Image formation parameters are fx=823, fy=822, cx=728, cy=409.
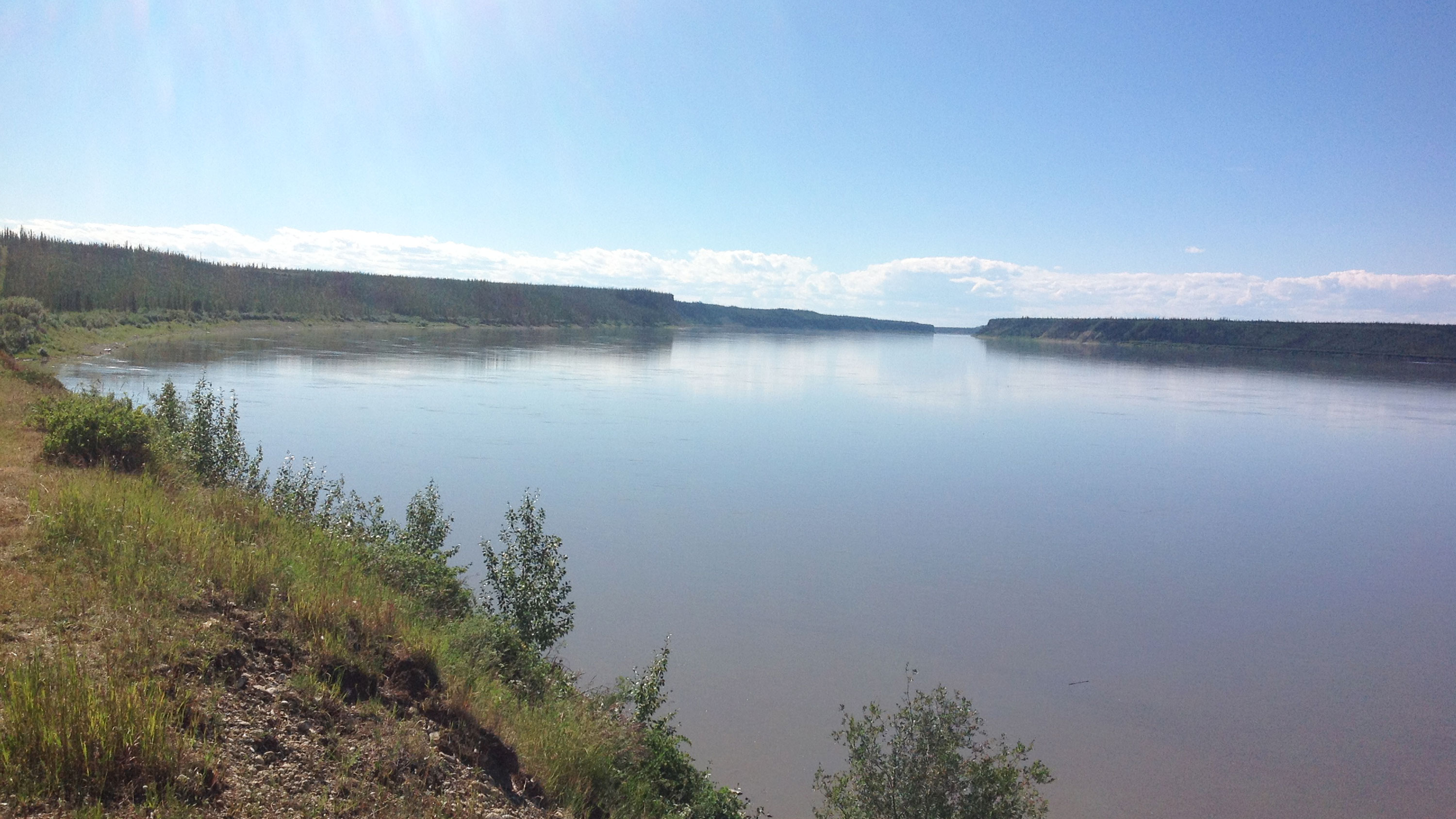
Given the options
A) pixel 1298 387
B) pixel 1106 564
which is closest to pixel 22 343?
pixel 1106 564

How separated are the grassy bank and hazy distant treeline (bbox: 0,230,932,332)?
177 feet

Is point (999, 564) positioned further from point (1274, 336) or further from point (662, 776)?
point (1274, 336)

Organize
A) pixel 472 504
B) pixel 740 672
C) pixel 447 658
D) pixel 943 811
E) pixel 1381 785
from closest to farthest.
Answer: pixel 943 811 < pixel 447 658 < pixel 1381 785 < pixel 740 672 < pixel 472 504

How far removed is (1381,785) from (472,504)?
37.3ft

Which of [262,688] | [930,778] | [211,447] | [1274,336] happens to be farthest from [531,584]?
[1274,336]

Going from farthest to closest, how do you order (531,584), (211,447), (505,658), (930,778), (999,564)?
(999,564), (211,447), (531,584), (505,658), (930,778)

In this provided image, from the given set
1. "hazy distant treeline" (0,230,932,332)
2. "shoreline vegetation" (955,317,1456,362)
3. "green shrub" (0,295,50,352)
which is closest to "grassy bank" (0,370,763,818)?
"green shrub" (0,295,50,352)

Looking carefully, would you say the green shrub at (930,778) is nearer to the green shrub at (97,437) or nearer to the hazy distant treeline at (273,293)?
the green shrub at (97,437)

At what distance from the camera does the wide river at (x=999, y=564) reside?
22.9 ft

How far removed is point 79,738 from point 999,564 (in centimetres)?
1049

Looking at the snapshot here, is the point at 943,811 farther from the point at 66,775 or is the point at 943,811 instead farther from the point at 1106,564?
the point at 1106,564

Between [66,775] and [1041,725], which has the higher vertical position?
[66,775]

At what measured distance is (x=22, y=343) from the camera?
28266 millimetres

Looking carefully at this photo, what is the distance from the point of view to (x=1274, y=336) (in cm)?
9775
